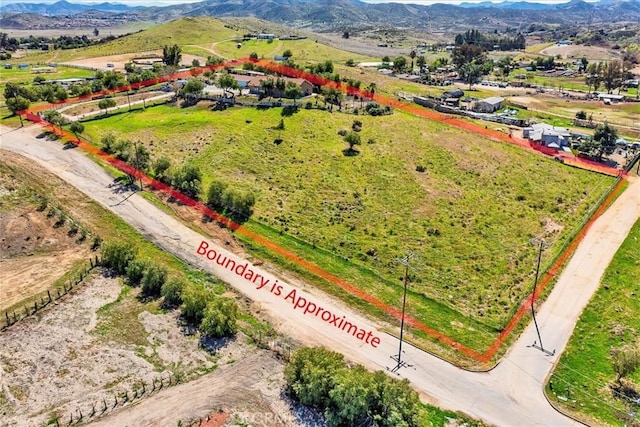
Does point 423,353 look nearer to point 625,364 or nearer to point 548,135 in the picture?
point 625,364

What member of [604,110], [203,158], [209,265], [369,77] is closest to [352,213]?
[209,265]

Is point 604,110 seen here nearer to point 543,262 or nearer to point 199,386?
point 543,262

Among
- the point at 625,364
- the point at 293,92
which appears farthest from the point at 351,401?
the point at 293,92

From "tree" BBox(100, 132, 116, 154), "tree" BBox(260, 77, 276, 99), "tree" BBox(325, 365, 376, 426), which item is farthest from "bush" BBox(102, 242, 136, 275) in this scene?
"tree" BBox(260, 77, 276, 99)

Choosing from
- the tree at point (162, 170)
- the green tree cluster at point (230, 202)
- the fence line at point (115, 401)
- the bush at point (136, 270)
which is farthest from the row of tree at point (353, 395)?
the tree at point (162, 170)

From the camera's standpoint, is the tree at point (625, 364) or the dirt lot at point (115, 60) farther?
the dirt lot at point (115, 60)

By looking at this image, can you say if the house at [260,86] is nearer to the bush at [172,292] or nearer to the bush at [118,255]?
the bush at [118,255]

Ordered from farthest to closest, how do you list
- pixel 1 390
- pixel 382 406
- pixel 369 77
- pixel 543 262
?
pixel 369 77, pixel 543 262, pixel 1 390, pixel 382 406
